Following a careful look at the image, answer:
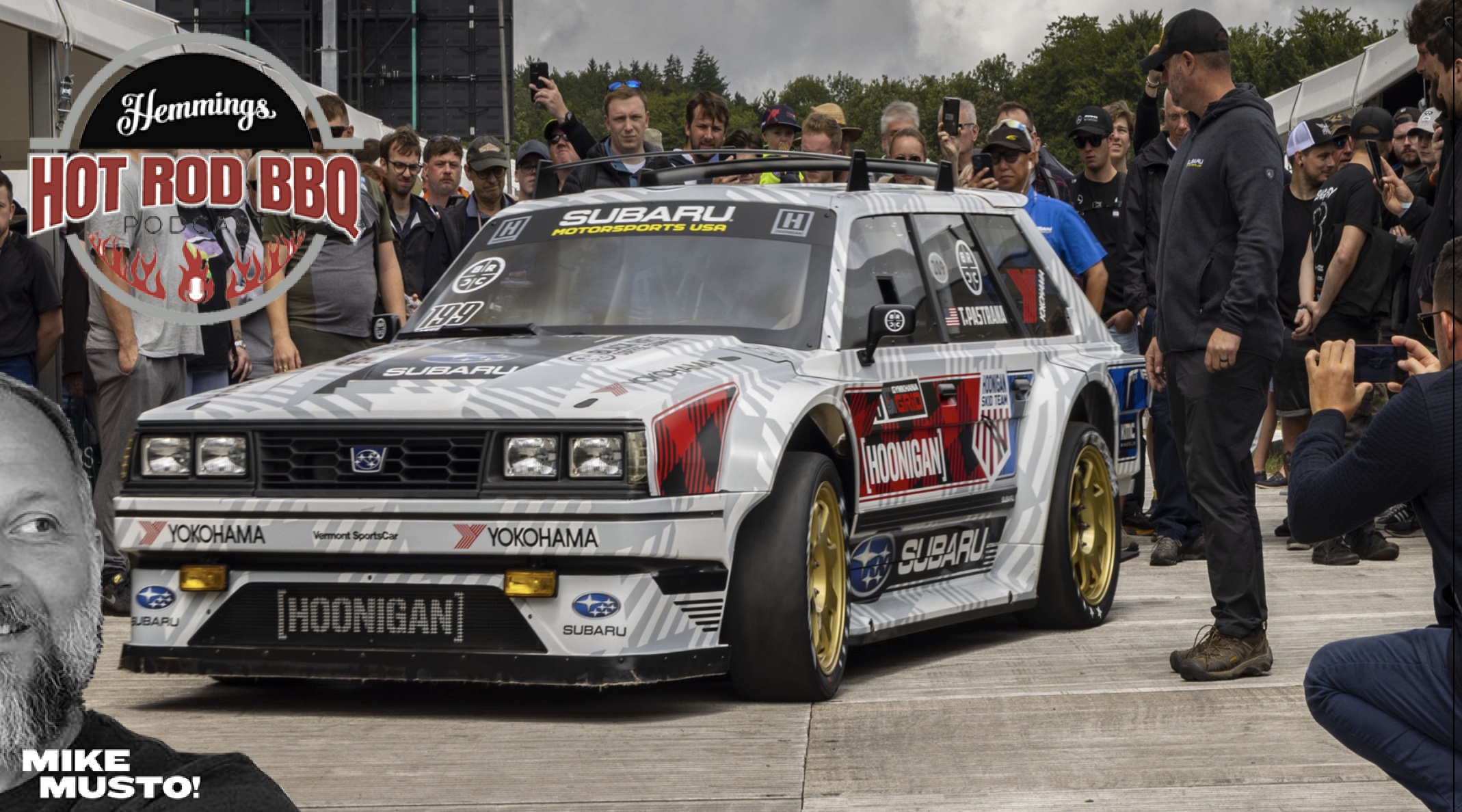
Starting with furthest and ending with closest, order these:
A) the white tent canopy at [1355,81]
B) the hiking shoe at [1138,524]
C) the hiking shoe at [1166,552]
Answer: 1. the white tent canopy at [1355,81]
2. the hiking shoe at [1138,524]
3. the hiking shoe at [1166,552]

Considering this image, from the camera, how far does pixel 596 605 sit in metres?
5.47

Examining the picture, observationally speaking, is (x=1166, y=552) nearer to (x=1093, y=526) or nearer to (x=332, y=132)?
(x=1093, y=526)

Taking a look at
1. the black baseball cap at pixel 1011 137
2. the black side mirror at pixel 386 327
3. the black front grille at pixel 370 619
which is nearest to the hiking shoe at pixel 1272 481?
the black baseball cap at pixel 1011 137

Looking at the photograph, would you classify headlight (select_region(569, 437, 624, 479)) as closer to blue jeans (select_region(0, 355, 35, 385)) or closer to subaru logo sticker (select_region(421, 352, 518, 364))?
subaru logo sticker (select_region(421, 352, 518, 364))

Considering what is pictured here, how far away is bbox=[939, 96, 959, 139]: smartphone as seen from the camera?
11.6 metres

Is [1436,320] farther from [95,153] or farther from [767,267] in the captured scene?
[95,153]

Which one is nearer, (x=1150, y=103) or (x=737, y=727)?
(x=737, y=727)

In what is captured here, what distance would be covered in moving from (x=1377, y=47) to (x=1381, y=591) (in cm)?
1654

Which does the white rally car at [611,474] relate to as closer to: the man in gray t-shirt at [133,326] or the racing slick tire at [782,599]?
the racing slick tire at [782,599]

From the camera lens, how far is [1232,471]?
634cm

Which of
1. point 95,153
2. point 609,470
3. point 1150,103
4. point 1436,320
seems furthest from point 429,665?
point 1150,103

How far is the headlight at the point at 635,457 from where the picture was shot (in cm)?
540

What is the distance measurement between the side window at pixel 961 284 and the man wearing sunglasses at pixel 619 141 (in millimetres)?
2792

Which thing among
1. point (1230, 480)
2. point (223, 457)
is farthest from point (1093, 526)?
point (223, 457)
